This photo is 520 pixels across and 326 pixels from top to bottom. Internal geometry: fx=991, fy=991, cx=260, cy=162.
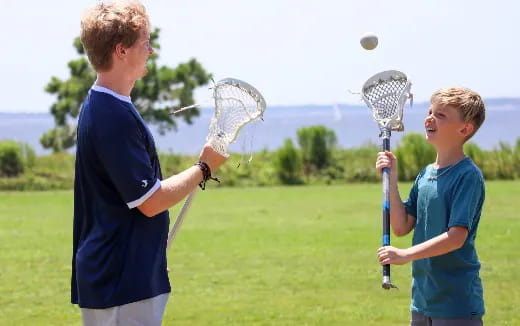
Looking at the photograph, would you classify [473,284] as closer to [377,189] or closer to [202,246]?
[202,246]

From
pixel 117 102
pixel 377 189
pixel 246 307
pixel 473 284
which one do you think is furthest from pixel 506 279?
pixel 377 189

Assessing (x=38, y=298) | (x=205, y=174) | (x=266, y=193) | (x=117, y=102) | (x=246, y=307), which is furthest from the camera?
(x=266, y=193)

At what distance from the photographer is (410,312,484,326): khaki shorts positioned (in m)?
3.69

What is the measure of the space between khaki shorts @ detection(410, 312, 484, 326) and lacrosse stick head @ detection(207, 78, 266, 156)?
99 centimetres

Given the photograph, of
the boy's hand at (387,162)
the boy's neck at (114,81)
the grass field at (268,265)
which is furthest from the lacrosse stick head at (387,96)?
the grass field at (268,265)

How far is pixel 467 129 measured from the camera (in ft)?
12.4

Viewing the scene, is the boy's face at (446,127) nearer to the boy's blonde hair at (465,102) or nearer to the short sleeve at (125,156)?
the boy's blonde hair at (465,102)

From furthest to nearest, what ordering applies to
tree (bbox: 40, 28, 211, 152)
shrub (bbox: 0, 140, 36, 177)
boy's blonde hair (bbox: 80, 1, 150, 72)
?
tree (bbox: 40, 28, 211, 152), shrub (bbox: 0, 140, 36, 177), boy's blonde hair (bbox: 80, 1, 150, 72)

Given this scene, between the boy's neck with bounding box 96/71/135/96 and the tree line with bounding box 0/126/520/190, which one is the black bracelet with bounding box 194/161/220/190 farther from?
the tree line with bounding box 0/126/520/190

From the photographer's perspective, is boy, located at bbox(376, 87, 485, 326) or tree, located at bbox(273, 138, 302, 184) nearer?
boy, located at bbox(376, 87, 485, 326)

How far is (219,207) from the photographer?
52.9 ft

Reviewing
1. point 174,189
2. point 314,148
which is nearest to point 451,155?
point 174,189

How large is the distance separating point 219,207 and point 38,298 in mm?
8137

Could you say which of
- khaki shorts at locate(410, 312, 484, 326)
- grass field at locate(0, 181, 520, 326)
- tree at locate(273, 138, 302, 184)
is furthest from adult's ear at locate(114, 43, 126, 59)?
tree at locate(273, 138, 302, 184)
